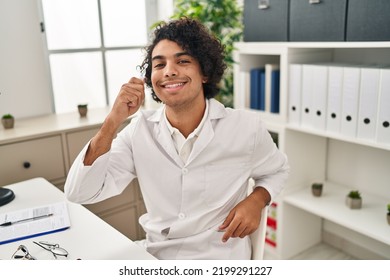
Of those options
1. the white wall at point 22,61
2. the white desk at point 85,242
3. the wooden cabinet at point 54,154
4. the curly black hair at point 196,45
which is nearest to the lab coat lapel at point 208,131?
the curly black hair at point 196,45

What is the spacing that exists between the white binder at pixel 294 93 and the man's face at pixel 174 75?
Result: 0.88 m

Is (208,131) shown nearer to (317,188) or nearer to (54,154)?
(54,154)

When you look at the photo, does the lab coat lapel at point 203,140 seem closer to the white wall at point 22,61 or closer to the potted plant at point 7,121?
the potted plant at point 7,121

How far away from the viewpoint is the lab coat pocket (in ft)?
4.27

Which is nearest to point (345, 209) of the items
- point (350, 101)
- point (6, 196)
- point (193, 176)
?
point (350, 101)

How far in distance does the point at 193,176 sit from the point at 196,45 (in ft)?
1.43

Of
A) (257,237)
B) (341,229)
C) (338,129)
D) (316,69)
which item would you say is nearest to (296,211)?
(341,229)

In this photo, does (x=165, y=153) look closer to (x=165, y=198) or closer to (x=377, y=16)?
(x=165, y=198)

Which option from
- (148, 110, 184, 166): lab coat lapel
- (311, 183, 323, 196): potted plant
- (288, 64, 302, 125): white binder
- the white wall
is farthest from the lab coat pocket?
the white wall

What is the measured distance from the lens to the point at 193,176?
50.4 inches

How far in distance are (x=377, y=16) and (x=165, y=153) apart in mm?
1063

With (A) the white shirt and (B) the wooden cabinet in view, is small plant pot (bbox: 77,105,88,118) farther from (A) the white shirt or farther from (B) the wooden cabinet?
(A) the white shirt

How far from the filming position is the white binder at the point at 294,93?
2027 millimetres

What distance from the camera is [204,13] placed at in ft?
7.98
